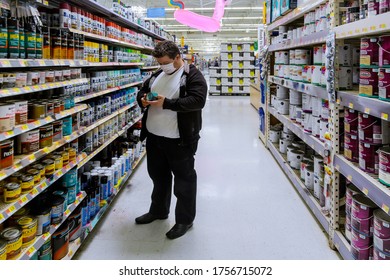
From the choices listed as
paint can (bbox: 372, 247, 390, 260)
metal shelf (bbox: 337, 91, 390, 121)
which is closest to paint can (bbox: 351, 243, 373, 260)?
paint can (bbox: 372, 247, 390, 260)

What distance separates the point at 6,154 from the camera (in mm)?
1728

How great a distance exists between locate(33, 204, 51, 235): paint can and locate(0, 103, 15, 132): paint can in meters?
0.59

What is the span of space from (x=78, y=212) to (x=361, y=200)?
198 cm

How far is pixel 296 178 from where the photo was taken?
12.6ft

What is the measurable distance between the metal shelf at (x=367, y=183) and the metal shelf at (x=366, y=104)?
369 millimetres

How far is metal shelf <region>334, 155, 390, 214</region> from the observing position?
5.90 ft

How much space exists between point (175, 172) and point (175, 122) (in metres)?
0.41

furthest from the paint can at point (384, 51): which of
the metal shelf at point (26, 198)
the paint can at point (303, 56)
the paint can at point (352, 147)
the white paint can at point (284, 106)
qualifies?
the white paint can at point (284, 106)

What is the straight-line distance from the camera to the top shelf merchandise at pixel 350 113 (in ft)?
6.28

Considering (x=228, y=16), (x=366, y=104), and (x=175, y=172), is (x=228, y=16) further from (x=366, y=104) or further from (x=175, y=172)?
(x=366, y=104)

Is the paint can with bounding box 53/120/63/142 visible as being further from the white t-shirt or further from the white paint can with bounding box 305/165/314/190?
the white paint can with bounding box 305/165/314/190

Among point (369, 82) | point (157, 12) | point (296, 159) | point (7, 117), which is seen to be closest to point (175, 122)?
point (7, 117)
